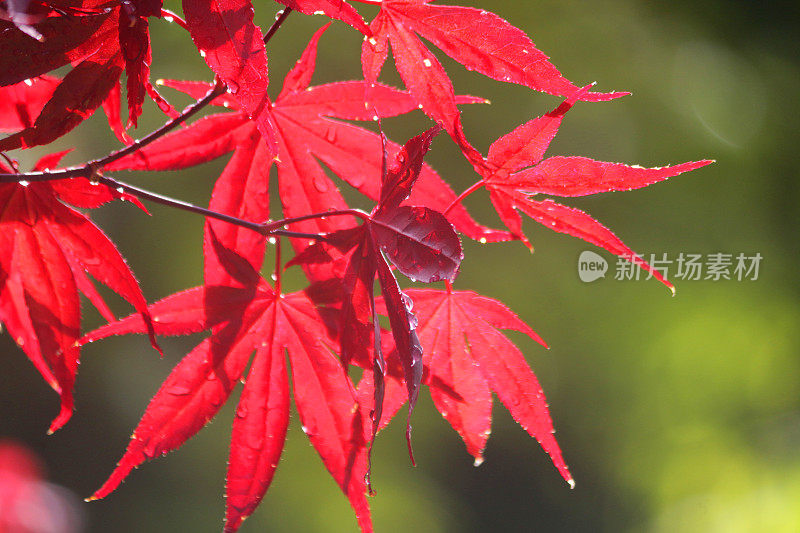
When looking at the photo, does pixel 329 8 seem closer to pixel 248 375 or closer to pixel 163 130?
pixel 163 130

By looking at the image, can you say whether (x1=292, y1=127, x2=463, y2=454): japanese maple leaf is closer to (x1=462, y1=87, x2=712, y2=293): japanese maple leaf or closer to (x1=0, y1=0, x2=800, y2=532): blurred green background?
(x1=462, y1=87, x2=712, y2=293): japanese maple leaf

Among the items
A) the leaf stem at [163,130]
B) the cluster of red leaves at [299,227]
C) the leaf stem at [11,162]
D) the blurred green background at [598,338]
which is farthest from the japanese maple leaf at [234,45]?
the blurred green background at [598,338]

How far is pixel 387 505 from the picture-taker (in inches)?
152

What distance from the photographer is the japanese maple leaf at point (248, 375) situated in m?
0.45

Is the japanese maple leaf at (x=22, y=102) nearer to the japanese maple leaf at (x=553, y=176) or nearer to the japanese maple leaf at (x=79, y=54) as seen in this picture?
the japanese maple leaf at (x=79, y=54)

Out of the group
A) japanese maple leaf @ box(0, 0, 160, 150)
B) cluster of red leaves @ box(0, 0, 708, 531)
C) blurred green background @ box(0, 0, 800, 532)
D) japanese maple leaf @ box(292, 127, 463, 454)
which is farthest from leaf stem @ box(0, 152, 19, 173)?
blurred green background @ box(0, 0, 800, 532)

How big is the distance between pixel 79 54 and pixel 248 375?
0.26m

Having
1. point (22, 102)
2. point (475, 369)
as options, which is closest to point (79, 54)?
point (22, 102)

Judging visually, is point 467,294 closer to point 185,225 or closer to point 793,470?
point 185,225

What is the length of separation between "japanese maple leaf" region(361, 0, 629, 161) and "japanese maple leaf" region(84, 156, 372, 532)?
0.17 metres

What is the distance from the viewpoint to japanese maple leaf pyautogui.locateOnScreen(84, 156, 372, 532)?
1.49ft

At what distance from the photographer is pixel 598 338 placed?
424 centimetres

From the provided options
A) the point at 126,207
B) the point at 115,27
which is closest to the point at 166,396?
the point at 115,27

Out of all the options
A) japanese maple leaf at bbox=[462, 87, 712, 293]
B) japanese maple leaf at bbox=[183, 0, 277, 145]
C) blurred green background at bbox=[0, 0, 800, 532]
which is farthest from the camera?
blurred green background at bbox=[0, 0, 800, 532]
